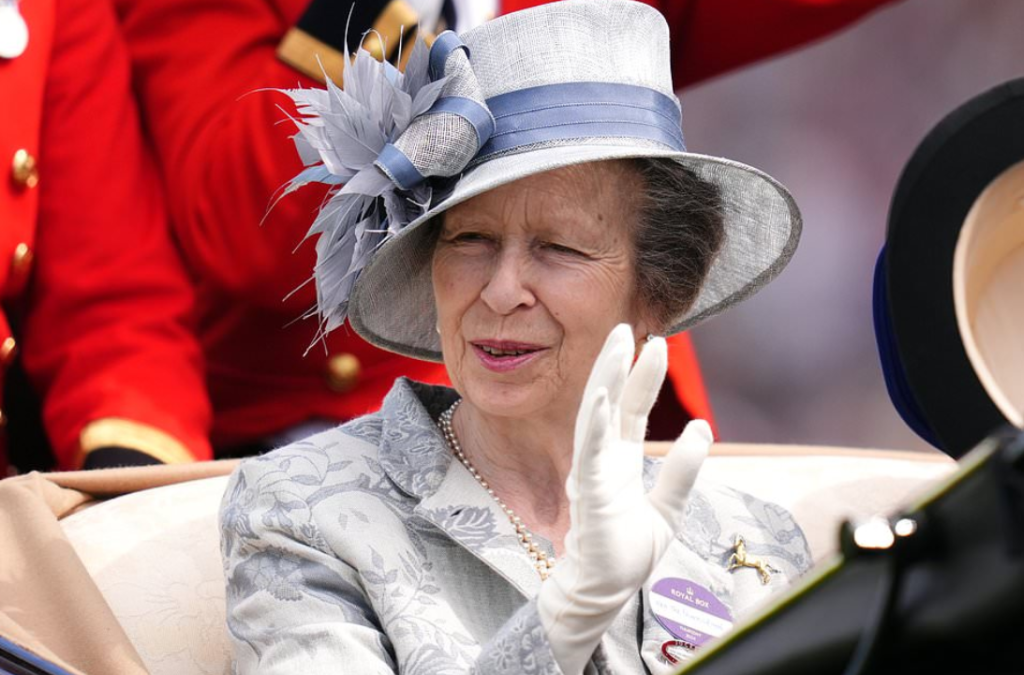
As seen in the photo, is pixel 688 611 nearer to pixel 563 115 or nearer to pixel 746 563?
pixel 746 563

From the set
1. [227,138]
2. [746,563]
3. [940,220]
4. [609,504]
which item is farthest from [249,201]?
[609,504]

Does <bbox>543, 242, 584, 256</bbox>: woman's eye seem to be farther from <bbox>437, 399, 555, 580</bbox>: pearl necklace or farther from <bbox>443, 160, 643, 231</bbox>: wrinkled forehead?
<bbox>437, 399, 555, 580</bbox>: pearl necklace

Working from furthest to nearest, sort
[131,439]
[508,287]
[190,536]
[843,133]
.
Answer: [843,133] < [131,439] < [190,536] < [508,287]

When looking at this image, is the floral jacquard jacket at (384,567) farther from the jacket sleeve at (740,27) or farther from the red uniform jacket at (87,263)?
the jacket sleeve at (740,27)

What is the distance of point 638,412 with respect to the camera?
170 cm

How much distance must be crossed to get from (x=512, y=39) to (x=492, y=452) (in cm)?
53

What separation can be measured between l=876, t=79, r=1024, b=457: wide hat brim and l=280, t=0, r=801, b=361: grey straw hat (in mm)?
295

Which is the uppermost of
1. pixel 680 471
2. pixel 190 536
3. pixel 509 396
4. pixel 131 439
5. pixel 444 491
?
pixel 680 471

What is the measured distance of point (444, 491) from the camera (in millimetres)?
2129

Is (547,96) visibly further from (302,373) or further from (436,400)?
(302,373)

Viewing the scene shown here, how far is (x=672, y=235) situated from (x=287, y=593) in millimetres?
693

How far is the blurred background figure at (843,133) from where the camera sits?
4.49m

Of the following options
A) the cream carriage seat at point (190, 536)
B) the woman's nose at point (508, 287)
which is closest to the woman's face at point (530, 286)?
the woman's nose at point (508, 287)

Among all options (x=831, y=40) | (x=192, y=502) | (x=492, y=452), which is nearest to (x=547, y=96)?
(x=492, y=452)
